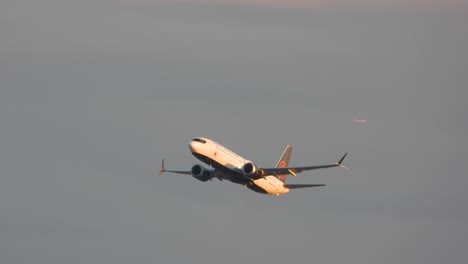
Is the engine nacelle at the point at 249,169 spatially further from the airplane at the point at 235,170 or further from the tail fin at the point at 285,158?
the tail fin at the point at 285,158

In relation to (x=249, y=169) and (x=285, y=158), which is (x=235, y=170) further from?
(x=285, y=158)

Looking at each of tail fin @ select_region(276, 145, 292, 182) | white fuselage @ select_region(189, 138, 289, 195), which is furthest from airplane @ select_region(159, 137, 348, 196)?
tail fin @ select_region(276, 145, 292, 182)

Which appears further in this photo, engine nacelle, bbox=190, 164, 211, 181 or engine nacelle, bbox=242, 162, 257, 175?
engine nacelle, bbox=190, 164, 211, 181

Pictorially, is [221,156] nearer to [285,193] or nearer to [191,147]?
[191,147]

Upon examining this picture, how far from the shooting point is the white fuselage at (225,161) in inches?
6171

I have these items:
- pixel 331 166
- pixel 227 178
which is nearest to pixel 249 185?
pixel 227 178

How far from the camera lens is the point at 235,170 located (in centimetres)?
15950

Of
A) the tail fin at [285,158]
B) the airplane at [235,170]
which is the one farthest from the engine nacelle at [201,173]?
the tail fin at [285,158]

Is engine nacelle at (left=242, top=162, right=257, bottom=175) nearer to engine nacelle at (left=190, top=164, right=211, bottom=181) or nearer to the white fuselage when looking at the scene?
the white fuselage

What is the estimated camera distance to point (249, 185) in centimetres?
16475

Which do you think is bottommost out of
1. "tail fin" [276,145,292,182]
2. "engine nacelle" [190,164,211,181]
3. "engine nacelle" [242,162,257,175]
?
"engine nacelle" [242,162,257,175]

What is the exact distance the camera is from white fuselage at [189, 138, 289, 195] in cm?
15675

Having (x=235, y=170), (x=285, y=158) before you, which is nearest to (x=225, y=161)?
(x=235, y=170)

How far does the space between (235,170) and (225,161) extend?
1844 millimetres
